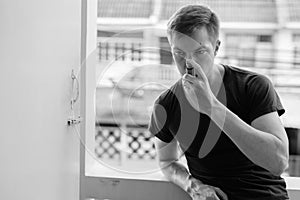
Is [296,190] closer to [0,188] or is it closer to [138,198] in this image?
[138,198]

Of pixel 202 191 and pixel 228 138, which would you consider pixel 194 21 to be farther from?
pixel 202 191

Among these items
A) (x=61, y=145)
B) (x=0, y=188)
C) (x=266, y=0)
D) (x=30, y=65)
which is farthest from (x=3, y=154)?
(x=266, y=0)

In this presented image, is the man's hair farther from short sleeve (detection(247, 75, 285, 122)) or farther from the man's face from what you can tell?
short sleeve (detection(247, 75, 285, 122))

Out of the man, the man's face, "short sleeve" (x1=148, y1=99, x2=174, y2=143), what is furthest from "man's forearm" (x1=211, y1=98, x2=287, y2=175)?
"short sleeve" (x1=148, y1=99, x2=174, y2=143)

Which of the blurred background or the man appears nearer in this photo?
the man

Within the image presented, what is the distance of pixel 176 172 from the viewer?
1363mm

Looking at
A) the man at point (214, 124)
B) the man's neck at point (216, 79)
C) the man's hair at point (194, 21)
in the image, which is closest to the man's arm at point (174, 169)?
the man at point (214, 124)

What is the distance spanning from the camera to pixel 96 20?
1.51m

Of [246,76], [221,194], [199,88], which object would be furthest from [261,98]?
[221,194]

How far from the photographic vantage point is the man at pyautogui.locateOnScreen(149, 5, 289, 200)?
1097 mm

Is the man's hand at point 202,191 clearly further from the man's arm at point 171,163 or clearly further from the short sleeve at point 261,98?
the short sleeve at point 261,98

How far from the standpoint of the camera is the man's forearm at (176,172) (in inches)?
52.7

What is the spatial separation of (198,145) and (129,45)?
1.29 ft

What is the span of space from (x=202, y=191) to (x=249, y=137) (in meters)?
0.28
